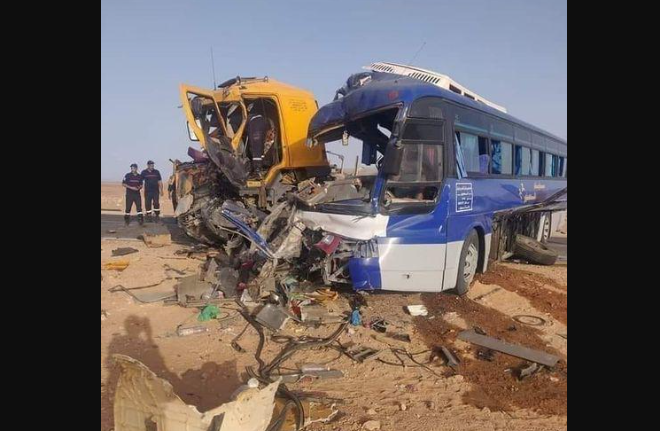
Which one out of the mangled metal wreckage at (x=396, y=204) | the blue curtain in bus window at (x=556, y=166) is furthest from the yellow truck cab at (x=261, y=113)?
the blue curtain in bus window at (x=556, y=166)

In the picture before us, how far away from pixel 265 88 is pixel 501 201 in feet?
18.8

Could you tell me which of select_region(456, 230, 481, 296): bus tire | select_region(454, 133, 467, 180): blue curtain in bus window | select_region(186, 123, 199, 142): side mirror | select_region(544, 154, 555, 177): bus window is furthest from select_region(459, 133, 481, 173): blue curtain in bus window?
select_region(186, 123, 199, 142): side mirror

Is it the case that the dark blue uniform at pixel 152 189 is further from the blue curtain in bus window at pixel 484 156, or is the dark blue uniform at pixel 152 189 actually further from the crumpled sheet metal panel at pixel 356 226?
the blue curtain in bus window at pixel 484 156

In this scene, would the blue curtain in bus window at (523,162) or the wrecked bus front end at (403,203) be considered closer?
the wrecked bus front end at (403,203)

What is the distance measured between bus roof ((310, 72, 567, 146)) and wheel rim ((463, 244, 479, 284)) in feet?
7.90

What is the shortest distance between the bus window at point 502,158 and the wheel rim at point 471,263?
5.44 ft

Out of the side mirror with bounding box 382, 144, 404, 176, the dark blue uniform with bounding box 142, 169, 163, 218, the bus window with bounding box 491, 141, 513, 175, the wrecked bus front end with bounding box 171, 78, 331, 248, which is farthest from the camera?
the dark blue uniform with bounding box 142, 169, 163, 218

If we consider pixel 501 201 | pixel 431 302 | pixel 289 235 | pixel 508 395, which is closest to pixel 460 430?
pixel 508 395

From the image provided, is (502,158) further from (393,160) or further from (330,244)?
(330,244)

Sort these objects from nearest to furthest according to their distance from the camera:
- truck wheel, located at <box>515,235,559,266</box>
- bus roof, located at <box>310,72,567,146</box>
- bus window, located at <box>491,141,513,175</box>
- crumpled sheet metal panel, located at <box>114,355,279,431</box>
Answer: crumpled sheet metal panel, located at <box>114,355,279,431</box>, bus roof, located at <box>310,72,567,146</box>, bus window, located at <box>491,141,513,175</box>, truck wheel, located at <box>515,235,559,266</box>

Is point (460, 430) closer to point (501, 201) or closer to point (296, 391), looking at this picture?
point (296, 391)

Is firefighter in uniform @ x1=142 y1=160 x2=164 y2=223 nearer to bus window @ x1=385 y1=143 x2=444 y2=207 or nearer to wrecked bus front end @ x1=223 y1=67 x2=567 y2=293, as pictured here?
wrecked bus front end @ x1=223 y1=67 x2=567 y2=293

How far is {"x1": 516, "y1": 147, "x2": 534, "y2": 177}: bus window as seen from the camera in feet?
30.9

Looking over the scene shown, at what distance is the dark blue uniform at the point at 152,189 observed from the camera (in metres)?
15.0
